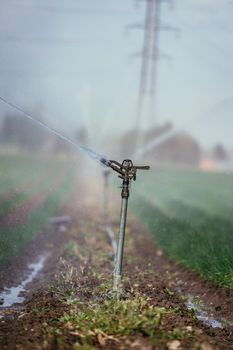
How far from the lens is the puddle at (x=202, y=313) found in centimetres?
732

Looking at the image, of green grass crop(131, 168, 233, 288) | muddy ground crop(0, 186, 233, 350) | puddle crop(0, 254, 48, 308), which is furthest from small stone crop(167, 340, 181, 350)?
green grass crop(131, 168, 233, 288)

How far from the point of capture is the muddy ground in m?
5.50

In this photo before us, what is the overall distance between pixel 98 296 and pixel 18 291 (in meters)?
2.00

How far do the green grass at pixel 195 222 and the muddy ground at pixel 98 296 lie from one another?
9.6 inches

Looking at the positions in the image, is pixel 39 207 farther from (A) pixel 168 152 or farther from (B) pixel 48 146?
(A) pixel 168 152

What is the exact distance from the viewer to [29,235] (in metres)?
13.1

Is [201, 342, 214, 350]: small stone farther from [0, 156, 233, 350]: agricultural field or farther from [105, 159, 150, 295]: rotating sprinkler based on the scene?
[105, 159, 150, 295]: rotating sprinkler

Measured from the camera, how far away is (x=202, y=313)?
787 cm

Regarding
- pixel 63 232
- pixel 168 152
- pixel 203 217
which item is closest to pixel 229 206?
pixel 203 217

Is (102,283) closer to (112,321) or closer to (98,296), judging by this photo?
(98,296)

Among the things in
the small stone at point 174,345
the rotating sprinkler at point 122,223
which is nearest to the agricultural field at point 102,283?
the small stone at point 174,345

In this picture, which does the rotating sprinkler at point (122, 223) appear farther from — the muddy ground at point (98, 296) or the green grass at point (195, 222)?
the green grass at point (195, 222)

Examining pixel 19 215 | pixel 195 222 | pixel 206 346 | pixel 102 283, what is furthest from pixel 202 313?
pixel 195 222

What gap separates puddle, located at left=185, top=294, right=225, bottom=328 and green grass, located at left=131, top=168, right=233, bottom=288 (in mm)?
470
